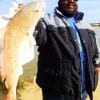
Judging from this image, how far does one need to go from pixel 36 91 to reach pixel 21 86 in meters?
0.39

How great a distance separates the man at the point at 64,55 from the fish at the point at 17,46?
48.2 inches

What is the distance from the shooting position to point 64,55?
4336 millimetres

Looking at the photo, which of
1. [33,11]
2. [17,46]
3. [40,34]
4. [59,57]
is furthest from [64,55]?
[17,46]

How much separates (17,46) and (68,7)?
1653mm

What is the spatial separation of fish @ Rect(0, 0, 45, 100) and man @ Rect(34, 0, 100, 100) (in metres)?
1.22

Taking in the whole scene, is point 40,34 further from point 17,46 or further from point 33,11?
point 17,46

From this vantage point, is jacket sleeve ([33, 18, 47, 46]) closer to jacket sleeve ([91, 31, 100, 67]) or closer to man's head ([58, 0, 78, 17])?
man's head ([58, 0, 78, 17])

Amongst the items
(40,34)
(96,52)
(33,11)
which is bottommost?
(96,52)

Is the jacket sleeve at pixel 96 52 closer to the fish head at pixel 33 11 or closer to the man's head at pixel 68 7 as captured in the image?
the man's head at pixel 68 7

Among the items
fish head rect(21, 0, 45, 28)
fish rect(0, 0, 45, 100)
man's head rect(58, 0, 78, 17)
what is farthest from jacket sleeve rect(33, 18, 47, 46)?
fish rect(0, 0, 45, 100)

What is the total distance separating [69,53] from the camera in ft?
14.3

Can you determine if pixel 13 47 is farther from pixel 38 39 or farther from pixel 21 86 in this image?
pixel 21 86

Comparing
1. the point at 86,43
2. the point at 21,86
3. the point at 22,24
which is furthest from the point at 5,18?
the point at 21,86

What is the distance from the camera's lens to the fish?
2.91 metres
